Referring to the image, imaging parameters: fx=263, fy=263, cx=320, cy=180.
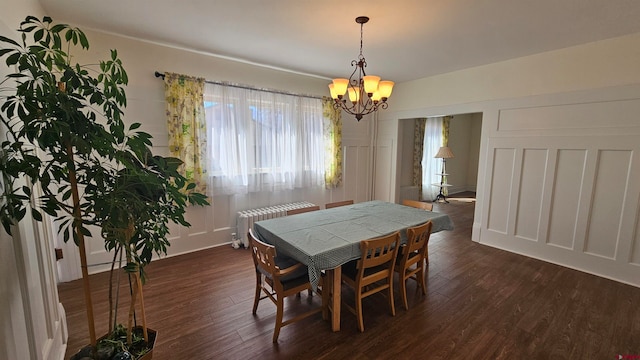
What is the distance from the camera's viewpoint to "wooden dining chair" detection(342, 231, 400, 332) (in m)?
2.01

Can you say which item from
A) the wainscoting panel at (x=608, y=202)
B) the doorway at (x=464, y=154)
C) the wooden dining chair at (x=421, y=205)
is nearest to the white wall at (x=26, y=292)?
the wooden dining chair at (x=421, y=205)

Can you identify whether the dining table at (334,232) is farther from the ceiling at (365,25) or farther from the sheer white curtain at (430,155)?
the sheer white curtain at (430,155)

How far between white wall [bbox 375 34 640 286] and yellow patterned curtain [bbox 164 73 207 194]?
3795mm

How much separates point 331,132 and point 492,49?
255cm

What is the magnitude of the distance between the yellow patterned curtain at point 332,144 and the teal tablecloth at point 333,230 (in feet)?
5.41

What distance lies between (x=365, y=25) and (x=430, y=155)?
525 cm

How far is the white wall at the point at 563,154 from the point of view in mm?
2846

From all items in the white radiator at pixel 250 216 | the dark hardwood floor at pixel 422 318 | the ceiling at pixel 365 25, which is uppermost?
the ceiling at pixel 365 25

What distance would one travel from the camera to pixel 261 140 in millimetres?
3953

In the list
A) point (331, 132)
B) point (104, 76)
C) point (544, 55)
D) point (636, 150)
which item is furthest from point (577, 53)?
point (104, 76)

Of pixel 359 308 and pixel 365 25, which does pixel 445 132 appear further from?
pixel 359 308

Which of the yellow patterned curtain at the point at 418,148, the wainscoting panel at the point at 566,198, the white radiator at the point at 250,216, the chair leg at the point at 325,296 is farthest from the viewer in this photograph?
the yellow patterned curtain at the point at 418,148

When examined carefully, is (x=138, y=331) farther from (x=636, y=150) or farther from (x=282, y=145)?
(x=636, y=150)

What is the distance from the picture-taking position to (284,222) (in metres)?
2.60
